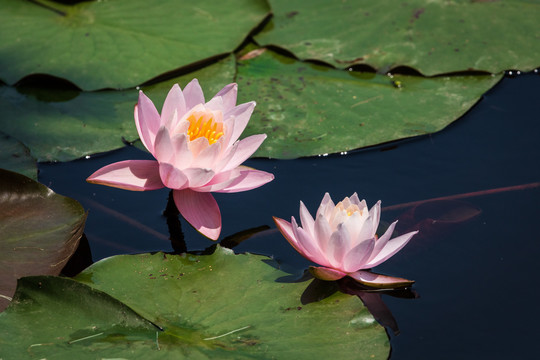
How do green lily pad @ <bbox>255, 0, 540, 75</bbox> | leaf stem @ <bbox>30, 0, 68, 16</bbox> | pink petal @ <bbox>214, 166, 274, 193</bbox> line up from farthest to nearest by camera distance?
leaf stem @ <bbox>30, 0, 68, 16</bbox>
green lily pad @ <bbox>255, 0, 540, 75</bbox>
pink petal @ <bbox>214, 166, 274, 193</bbox>

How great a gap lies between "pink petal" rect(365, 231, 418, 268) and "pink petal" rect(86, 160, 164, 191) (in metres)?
0.77

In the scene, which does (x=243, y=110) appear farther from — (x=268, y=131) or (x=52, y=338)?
(x=52, y=338)

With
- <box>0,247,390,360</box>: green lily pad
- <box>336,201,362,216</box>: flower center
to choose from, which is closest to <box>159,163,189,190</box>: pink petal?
<box>0,247,390,360</box>: green lily pad

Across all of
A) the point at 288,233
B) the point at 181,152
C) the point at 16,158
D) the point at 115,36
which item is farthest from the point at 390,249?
the point at 115,36

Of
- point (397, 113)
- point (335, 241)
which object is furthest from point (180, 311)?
point (397, 113)

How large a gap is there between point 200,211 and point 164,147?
10.4 inches

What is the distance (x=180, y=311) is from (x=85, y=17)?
196 cm

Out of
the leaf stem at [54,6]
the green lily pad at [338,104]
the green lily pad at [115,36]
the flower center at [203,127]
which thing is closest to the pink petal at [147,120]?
the flower center at [203,127]

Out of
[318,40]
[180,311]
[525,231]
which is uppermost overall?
[318,40]

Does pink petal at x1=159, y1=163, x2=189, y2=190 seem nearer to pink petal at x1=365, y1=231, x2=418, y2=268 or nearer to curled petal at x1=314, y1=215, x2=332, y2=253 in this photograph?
curled petal at x1=314, y1=215, x2=332, y2=253

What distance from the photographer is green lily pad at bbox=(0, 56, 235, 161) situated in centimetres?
240

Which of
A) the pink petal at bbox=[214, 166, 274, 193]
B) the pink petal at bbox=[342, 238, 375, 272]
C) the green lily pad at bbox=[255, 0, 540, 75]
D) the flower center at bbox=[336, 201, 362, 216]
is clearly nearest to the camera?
the pink petal at bbox=[342, 238, 375, 272]

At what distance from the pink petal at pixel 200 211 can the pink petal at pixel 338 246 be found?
1.32ft

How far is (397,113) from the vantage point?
8.70 feet
